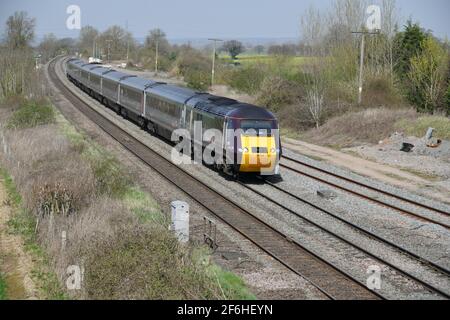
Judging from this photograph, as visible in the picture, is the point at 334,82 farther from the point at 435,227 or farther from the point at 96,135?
the point at 435,227

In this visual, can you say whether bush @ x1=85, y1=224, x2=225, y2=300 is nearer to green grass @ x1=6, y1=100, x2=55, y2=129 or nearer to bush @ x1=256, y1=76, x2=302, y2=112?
green grass @ x1=6, y1=100, x2=55, y2=129

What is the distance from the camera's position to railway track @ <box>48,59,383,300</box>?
432 inches

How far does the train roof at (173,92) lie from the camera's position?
81.3 ft

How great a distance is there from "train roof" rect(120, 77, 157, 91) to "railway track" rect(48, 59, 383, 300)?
7793mm

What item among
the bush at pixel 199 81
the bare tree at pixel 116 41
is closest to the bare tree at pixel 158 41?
the bare tree at pixel 116 41

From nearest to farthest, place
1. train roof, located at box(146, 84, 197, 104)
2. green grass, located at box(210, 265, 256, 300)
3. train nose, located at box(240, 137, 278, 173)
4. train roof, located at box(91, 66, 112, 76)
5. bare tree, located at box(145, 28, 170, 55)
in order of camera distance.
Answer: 1. green grass, located at box(210, 265, 256, 300)
2. train nose, located at box(240, 137, 278, 173)
3. train roof, located at box(146, 84, 197, 104)
4. train roof, located at box(91, 66, 112, 76)
5. bare tree, located at box(145, 28, 170, 55)

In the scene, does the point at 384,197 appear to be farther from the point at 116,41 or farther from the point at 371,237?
the point at 116,41

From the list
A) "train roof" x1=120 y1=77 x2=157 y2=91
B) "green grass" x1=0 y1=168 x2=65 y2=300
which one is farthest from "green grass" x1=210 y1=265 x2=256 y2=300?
"train roof" x1=120 y1=77 x2=157 y2=91

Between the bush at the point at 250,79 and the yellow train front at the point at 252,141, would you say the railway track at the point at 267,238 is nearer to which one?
the yellow train front at the point at 252,141

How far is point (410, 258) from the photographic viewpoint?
41.9ft

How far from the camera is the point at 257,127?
755 inches

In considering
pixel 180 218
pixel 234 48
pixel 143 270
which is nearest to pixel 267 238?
pixel 180 218

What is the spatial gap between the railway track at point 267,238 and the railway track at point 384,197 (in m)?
4.42

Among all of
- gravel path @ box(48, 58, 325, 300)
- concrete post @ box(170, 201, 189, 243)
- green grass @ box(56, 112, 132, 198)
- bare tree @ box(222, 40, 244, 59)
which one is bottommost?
gravel path @ box(48, 58, 325, 300)
